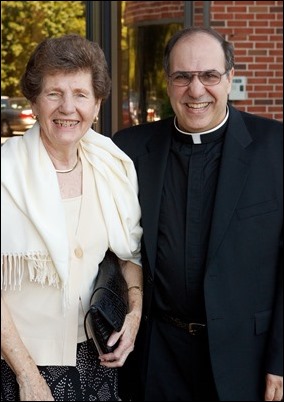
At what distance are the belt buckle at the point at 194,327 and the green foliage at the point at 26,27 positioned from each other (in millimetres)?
5916

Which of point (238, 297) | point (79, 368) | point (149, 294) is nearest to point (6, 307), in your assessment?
point (79, 368)

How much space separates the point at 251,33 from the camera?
7723mm

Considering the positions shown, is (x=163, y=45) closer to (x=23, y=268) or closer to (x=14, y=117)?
(x=14, y=117)

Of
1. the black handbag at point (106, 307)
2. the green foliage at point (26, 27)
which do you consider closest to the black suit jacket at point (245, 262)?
the black handbag at point (106, 307)

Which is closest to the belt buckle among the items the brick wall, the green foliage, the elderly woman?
the elderly woman

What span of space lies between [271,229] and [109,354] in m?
0.70

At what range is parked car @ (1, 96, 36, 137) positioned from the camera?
8.09 metres

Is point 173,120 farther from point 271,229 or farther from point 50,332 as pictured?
point 50,332

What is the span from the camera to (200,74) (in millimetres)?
2967

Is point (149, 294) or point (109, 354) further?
point (149, 294)

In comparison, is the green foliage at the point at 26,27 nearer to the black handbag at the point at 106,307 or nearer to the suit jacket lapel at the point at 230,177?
the suit jacket lapel at the point at 230,177

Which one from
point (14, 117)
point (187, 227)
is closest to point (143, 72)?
point (14, 117)

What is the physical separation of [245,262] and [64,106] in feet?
2.72

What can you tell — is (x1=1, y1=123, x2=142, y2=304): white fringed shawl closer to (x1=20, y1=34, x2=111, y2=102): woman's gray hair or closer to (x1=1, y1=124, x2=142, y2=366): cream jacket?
(x1=1, y1=124, x2=142, y2=366): cream jacket
